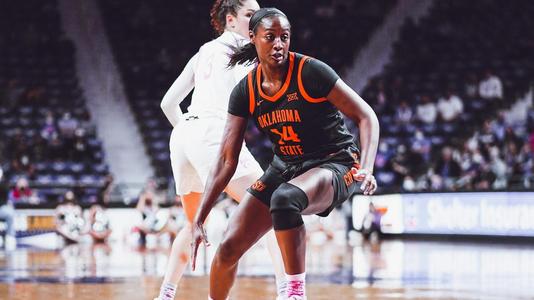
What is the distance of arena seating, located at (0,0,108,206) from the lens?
19938 millimetres

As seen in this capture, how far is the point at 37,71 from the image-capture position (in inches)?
935

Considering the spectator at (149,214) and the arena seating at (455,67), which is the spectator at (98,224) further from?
the arena seating at (455,67)

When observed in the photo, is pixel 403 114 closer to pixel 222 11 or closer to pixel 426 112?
pixel 426 112

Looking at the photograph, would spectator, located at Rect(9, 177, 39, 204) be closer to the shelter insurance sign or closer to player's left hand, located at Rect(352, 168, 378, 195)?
the shelter insurance sign

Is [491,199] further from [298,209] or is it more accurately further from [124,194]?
[298,209]

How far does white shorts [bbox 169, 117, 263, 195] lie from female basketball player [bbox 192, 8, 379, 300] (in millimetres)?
658

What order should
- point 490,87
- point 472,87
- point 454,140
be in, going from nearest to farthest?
point 454,140, point 490,87, point 472,87

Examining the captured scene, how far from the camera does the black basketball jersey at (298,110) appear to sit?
484 centimetres

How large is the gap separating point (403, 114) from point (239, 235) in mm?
16415

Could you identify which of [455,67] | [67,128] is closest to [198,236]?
[67,128]

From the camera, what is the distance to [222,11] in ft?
19.8

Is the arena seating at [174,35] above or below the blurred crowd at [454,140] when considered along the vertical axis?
above

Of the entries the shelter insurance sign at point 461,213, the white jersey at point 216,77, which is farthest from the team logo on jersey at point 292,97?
the shelter insurance sign at point 461,213

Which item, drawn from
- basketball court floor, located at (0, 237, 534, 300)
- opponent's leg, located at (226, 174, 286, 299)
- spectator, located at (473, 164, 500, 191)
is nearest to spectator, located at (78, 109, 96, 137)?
basketball court floor, located at (0, 237, 534, 300)
